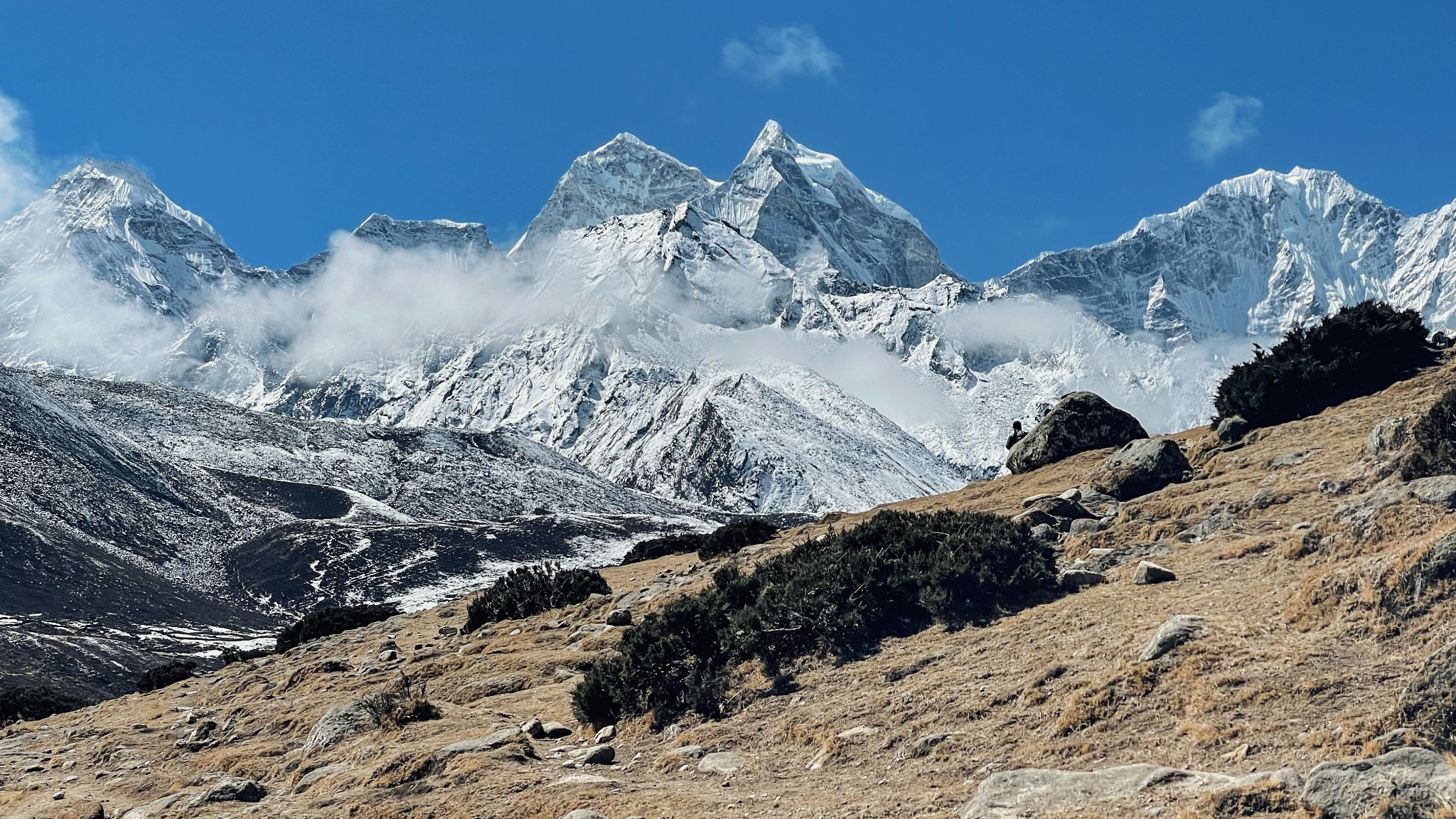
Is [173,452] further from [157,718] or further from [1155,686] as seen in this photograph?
[1155,686]

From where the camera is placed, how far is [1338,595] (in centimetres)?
1376

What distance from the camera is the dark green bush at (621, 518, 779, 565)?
35031 mm

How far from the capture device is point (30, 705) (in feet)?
109

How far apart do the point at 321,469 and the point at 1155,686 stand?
15255cm

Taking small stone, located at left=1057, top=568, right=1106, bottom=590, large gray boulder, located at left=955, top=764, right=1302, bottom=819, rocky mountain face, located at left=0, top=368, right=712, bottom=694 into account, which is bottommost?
large gray boulder, located at left=955, top=764, right=1302, bottom=819

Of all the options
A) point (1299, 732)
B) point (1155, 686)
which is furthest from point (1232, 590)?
point (1299, 732)

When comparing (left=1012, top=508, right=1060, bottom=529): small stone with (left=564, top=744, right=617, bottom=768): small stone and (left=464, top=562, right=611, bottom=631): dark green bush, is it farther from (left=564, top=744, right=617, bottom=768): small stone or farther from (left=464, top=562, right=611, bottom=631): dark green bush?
(left=464, top=562, right=611, bottom=631): dark green bush

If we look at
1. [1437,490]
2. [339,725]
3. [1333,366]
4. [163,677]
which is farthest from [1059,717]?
[163,677]

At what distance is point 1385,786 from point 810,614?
9587 millimetres

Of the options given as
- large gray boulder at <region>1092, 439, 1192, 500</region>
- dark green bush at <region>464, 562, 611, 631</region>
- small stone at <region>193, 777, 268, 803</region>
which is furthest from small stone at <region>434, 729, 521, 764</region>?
large gray boulder at <region>1092, 439, 1192, 500</region>

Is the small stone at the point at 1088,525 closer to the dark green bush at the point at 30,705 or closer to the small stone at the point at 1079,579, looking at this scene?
the small stone at the point at 1079,579

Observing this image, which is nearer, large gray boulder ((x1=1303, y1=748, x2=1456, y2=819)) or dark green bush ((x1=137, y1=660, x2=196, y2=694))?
large gray boulder ((x1=1303, y1=748, x2=1456, y2=819))

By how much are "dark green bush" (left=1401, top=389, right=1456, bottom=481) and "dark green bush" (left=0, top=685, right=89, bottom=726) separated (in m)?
34.3

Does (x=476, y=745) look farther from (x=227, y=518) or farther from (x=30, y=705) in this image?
(x=227, y=518)
